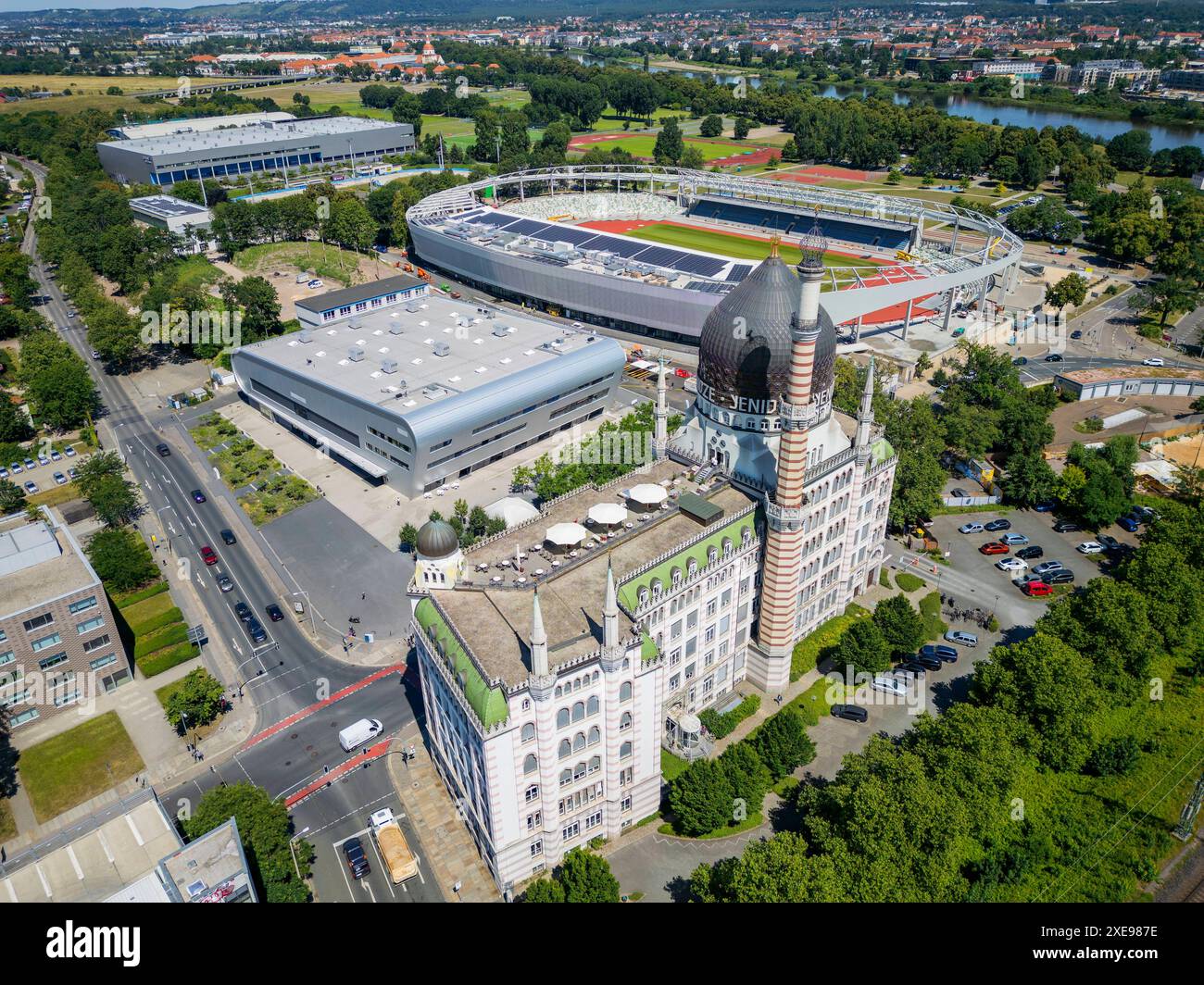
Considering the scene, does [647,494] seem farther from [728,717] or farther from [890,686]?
[890,686]

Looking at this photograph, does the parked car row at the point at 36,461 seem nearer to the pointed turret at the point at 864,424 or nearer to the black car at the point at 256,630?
the black car at the point at 256,630

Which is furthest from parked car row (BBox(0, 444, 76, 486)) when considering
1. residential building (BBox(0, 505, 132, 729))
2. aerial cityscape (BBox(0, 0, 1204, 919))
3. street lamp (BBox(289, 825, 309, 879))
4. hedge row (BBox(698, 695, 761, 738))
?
hedge row (BBox(698, 695, 761, 738))

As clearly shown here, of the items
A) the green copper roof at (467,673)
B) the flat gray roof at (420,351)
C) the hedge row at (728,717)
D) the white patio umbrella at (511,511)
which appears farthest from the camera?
the flat gray roof at (420,351)

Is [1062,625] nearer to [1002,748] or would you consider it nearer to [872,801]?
[1002,748]

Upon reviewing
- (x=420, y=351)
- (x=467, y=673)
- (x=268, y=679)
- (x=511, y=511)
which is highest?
(x=467, y=673)

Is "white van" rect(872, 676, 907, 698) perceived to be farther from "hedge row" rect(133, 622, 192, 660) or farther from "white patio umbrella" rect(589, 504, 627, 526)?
"hedge row" rect(133, 622, 192, 660)

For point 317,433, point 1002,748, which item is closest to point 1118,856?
point 1002,748

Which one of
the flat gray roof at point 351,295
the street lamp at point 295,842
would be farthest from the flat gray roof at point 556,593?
the flat gray roof at point 351,295

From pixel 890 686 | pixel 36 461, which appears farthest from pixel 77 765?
pixel 890 686
